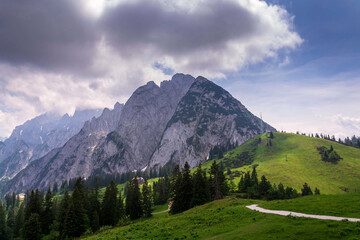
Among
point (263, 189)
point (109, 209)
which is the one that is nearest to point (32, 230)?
point (109, 209)

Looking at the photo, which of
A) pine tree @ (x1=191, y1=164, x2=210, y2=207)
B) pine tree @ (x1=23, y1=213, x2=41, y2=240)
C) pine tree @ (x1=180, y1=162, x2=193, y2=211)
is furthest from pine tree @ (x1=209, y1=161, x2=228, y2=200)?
pine tree @ (x1=23, y1=213, x2=41, y2=240)

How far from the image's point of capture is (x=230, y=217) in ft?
117

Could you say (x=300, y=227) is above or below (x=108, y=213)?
above

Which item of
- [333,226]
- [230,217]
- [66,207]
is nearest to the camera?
[333,226]

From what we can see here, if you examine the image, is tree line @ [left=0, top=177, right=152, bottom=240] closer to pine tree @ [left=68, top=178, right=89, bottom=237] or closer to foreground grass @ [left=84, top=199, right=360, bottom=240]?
pine tree @ [left=68, top=178, right=89, bottom=237]

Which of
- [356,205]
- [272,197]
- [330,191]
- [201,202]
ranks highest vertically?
[356,205]

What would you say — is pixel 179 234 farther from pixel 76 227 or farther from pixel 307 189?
pixel 307 189

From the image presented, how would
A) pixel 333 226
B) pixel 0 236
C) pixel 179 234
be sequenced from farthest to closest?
pixel 0 236 → pixel 179 234 → pixel 333 226

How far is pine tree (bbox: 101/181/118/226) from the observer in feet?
249

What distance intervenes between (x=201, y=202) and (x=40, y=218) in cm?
5619

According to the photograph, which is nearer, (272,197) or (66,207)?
(66,207)

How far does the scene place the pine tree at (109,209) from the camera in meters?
76.0

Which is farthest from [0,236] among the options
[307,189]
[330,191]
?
[330,191]

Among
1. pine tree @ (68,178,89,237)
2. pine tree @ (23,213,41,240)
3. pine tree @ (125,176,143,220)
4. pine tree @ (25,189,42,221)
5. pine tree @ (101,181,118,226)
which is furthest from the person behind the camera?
pine tree @ (125,176,143,220)
